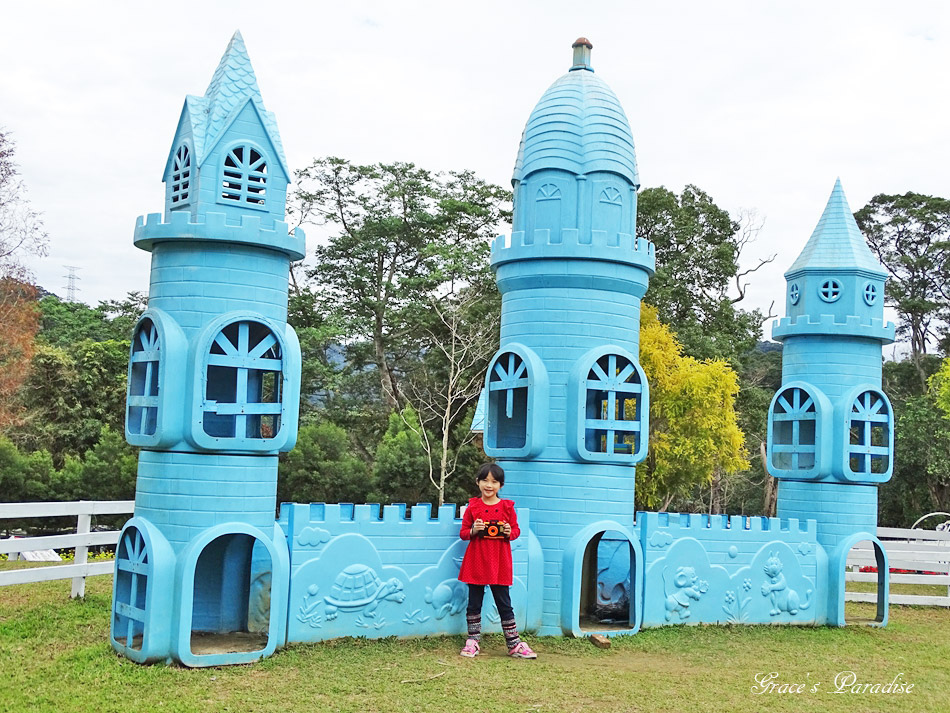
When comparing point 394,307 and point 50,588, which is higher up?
point 394,307

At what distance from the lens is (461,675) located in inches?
300

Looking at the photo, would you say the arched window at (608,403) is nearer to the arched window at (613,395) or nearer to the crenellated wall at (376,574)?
the arched window at (613,395)

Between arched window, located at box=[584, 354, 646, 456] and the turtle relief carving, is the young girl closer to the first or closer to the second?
the turtle relief carving

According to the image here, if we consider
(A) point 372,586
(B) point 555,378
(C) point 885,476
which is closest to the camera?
(A) point 372,586

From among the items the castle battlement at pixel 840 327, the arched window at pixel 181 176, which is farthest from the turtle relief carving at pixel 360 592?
the castle battlement at pixel 840 327

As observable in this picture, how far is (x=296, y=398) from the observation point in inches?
323

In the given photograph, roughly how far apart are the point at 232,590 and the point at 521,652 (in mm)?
2702

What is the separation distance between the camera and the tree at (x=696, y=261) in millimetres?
27359

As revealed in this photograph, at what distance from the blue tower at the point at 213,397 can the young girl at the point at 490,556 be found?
66.4 inches

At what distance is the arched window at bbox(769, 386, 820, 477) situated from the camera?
1170 centimetres

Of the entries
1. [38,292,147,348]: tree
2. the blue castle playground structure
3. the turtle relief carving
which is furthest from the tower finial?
[38,292,147,348]: tree

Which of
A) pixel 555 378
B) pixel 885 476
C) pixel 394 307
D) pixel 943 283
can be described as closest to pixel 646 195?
pixel 394 307

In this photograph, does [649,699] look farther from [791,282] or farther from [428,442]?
[428,442]

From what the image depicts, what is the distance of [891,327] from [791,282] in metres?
1.37
